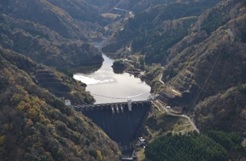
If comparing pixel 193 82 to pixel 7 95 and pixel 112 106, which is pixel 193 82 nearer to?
pixel 112 106

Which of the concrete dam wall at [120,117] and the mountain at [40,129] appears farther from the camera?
the concrete dam wall at [120,117]

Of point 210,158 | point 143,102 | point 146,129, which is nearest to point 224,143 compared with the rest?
point 210,158

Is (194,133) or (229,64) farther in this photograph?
(229,64)

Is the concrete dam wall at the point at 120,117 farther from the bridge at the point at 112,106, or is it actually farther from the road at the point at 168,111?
the road at the point at 168,111

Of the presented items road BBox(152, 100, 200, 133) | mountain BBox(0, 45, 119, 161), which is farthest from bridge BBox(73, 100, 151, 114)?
mountain BBox(0, 45, 119, 161)

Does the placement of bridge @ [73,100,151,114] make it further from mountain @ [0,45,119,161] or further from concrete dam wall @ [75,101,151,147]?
mountain @ [0,45,119,161]

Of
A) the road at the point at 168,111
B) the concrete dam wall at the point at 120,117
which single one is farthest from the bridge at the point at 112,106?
the road at the point at 168,111
